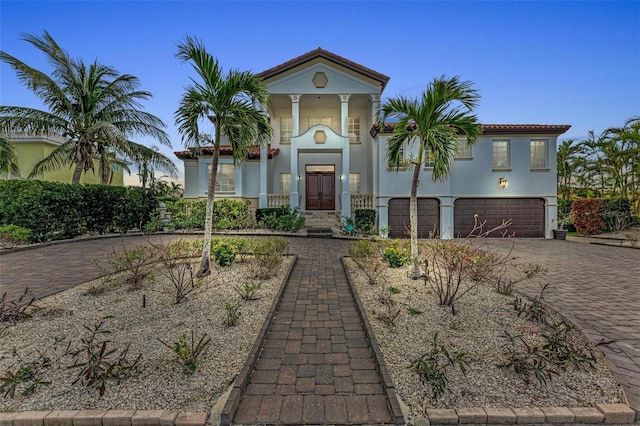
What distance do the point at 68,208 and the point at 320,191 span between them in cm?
1261

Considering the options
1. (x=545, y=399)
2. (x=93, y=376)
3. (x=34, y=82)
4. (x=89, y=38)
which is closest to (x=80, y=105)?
(x=34, y=82)

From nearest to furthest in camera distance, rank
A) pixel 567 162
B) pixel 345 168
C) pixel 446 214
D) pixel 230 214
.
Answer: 1. pixel 446 214
2. pixel 230 214
3. pixel 345 168
4. pixel 567 162

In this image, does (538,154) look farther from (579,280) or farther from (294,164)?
(294,164)

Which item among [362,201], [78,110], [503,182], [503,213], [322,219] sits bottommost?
[322,219]

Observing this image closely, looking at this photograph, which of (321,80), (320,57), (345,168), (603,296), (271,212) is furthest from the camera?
(321,80)

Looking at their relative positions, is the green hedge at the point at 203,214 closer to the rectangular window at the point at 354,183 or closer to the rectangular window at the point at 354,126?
the rectangular window at the point at 354,183

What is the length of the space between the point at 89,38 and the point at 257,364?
14.6 m

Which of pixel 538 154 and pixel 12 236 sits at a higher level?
pixel 538 154

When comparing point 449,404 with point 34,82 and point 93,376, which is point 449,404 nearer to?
point 93,376

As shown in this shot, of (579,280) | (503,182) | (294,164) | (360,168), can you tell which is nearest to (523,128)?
(503,182)

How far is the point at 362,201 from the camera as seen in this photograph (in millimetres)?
16016

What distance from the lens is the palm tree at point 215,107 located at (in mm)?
5852

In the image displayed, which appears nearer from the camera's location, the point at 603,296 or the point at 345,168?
the point at 603,296

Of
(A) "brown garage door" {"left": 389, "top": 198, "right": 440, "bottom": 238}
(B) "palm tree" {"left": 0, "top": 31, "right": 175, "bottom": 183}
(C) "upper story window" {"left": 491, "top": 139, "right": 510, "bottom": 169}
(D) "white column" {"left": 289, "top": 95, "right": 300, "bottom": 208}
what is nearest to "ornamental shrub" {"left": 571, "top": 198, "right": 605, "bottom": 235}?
(C) "upper story window" {"left": 491, "top": 139, "right": 510, "bottom": 169}
